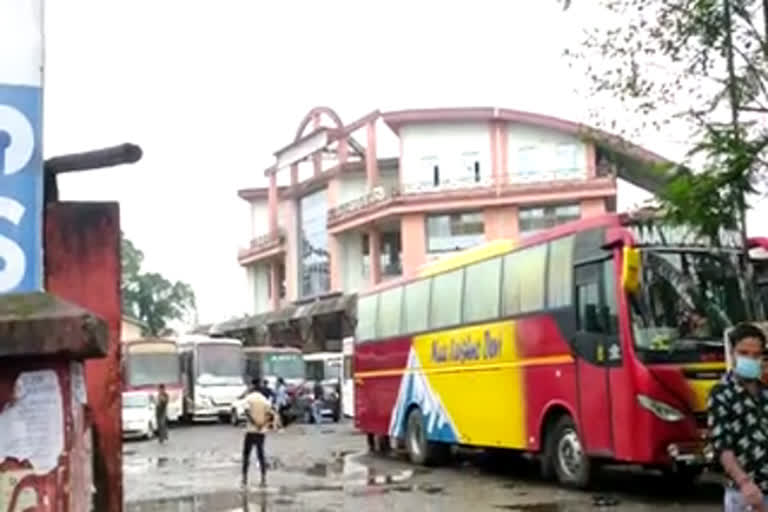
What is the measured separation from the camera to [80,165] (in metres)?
3.12

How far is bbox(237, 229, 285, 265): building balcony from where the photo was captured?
202 feet

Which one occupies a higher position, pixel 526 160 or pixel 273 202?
pixel 273 202

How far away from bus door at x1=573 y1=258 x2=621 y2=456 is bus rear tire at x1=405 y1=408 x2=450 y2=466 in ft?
18.6

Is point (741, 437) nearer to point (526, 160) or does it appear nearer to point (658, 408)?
point (658, 408)

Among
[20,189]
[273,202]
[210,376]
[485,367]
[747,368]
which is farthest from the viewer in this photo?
[273,202]

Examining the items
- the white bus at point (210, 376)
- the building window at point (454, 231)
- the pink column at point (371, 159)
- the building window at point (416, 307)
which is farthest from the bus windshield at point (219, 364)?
the building window at point (416, 307)

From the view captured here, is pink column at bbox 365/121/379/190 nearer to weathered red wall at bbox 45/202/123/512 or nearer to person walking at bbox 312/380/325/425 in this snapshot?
person walking at bbox 312/380/325/425

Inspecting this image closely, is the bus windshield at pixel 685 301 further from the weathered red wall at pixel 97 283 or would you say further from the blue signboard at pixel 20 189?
the blue signboard at pixel 20 189

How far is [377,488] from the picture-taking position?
1606 centimetres

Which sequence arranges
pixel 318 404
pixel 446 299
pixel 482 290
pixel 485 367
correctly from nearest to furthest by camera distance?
pixel 485 367 → pixel 482 290 → pixel 446 299 → pixel 318 404

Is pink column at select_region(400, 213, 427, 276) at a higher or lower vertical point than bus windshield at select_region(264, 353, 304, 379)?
higher

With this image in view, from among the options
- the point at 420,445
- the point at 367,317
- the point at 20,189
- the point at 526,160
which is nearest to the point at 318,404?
the point at 526,160

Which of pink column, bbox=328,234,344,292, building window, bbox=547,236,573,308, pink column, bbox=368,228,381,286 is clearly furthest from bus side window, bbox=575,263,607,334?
pink column, bbox=328,234,344,292

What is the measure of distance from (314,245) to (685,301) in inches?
1765
